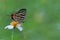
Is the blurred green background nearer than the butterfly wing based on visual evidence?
No

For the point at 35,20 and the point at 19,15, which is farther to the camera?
the point at 35,20

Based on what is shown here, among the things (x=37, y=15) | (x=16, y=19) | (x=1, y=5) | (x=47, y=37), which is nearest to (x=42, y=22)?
(x=37, y=15)

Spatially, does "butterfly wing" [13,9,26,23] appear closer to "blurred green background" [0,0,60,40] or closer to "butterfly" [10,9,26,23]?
"butterfly" [10,9,26,23]

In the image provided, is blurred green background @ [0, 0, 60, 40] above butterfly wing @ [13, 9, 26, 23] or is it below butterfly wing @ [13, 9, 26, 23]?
above

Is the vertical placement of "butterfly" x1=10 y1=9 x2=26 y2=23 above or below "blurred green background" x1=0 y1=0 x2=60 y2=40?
below

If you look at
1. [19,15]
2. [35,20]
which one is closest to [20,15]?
[19,15]

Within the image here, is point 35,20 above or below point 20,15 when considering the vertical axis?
above

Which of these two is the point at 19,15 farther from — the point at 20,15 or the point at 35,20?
the point at 35,20

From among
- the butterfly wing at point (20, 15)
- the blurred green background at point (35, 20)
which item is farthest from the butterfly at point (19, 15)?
the blurred green background at point (35, 20)

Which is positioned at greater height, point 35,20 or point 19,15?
point 35,20

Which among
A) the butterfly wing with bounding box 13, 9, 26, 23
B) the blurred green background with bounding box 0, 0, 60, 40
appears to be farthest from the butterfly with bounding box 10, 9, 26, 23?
the blurred green background with bounding box 0, 0, 60, 40
